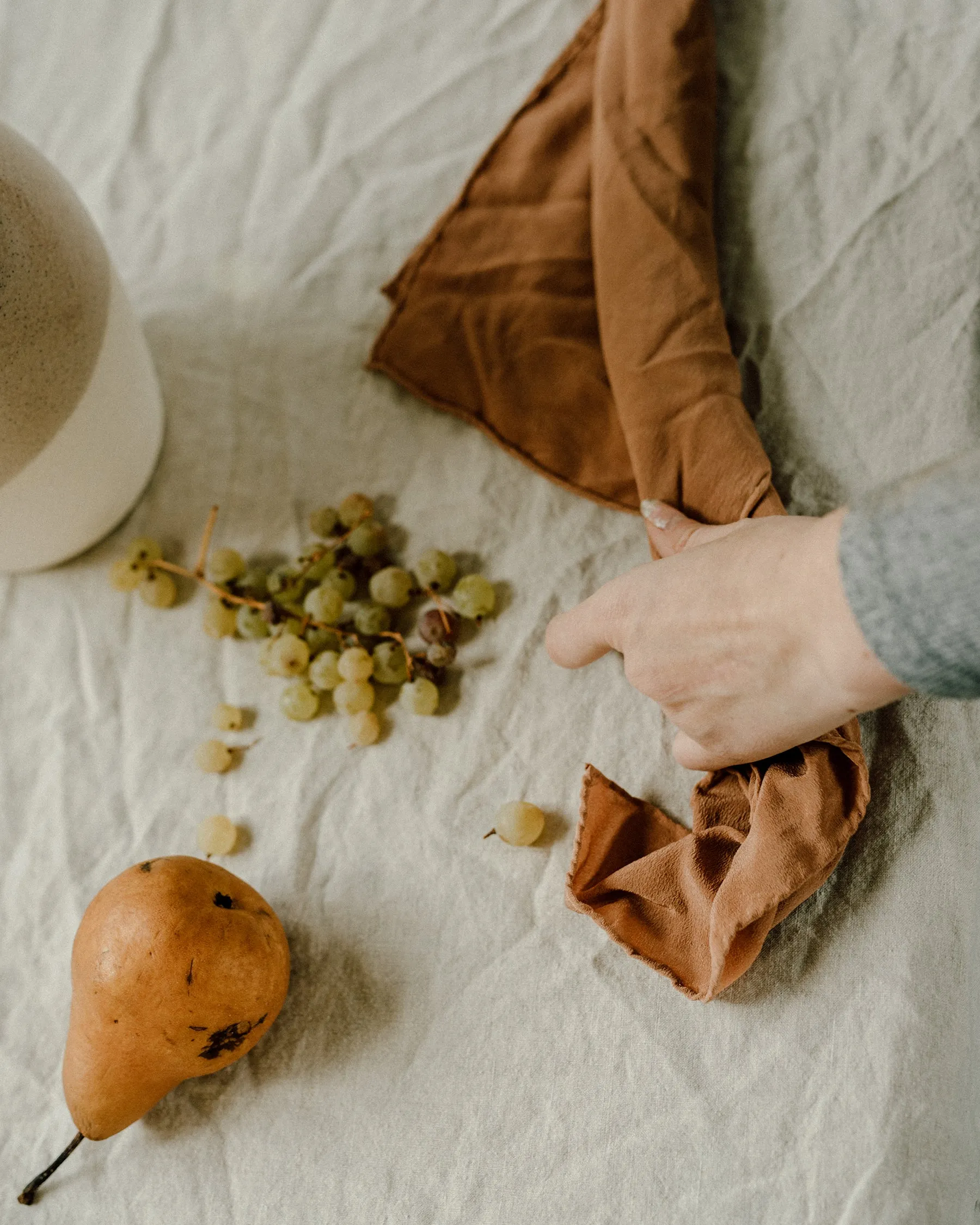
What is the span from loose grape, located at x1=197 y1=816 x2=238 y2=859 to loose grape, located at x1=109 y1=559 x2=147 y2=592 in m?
0.18

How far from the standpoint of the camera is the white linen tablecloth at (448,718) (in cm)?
52

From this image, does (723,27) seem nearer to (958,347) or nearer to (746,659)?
(958,347)

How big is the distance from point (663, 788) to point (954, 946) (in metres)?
0.18

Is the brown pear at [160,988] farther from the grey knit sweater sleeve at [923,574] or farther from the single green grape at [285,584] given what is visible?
the grey knit sweater sleeve at [923,574]

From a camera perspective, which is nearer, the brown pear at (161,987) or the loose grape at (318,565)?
the brown pear at (161,987)

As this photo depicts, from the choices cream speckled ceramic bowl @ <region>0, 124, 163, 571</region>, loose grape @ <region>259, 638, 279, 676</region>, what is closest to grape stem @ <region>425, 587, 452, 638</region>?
loose grape @ <region>259, 638, 279, 676</region>

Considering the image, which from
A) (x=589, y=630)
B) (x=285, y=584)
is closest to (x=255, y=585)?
(x=285, y=584)

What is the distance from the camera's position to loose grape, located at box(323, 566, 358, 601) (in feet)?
2.06

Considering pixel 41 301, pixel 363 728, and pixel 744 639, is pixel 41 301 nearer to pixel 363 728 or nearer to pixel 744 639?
pixel 363 728

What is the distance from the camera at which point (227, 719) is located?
2.03ft

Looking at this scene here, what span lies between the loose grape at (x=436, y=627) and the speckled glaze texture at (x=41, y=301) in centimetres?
25

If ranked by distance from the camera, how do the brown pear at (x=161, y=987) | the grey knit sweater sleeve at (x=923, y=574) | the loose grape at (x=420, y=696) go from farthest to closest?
1. the loose grape at (x=420, y=696)
2. the brown pear at (x=161, y=987)
3. the grey knit sweater sleeve at (x=923, y=574)

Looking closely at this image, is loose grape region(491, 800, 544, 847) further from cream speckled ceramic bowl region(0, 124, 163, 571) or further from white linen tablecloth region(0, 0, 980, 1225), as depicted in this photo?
cream speckled ceramic bowl region(0, 124, 163, 571)

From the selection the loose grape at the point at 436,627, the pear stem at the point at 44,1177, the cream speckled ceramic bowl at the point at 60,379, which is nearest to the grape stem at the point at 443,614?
the loose grape at the point at 436,627
